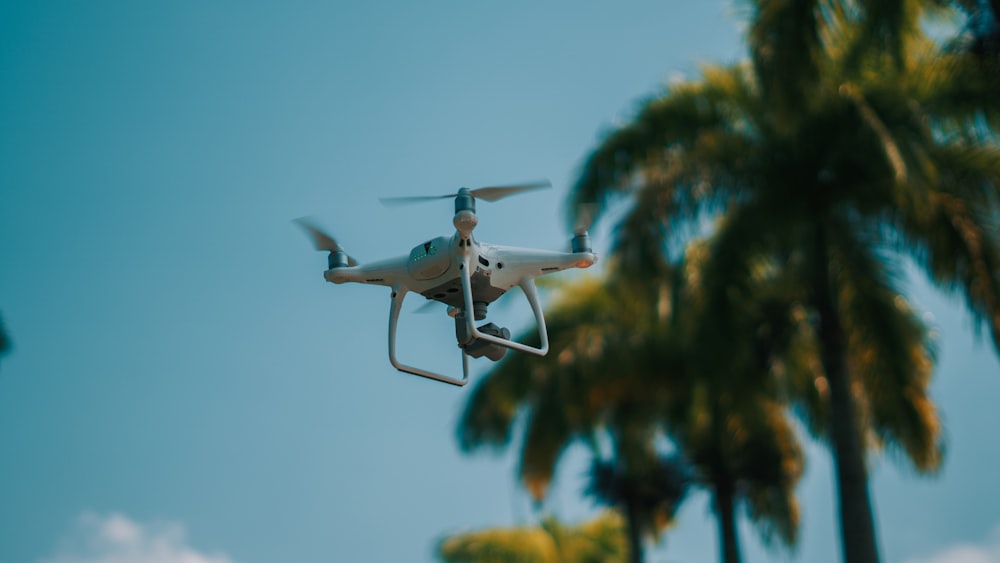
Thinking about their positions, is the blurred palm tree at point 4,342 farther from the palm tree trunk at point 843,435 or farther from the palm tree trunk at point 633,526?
the palm tree trunk at point 633,526

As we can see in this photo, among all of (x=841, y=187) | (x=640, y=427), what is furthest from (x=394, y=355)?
(x=640, y=427)

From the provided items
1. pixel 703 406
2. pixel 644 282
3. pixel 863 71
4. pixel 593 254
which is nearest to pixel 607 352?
pixel 703 406

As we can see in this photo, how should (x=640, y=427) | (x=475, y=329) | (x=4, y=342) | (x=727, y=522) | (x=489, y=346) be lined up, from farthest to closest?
(x=640, y=427)
(x=727, y=522)
(x=4, y=342)
(x=489, y=346)
(x=475, y=329)

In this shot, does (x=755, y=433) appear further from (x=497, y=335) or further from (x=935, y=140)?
(x=497, y=335)

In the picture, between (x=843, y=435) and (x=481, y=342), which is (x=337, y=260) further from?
(x=843, y=435)

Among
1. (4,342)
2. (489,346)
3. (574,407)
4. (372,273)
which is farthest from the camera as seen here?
(574,407)

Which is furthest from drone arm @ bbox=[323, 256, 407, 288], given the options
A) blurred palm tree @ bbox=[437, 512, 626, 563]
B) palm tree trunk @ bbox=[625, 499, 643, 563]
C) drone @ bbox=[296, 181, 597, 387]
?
blurred palm tree @ bbox=[437, 512, 626, 563]

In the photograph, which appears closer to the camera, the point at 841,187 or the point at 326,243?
the point at 326,243
